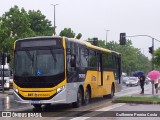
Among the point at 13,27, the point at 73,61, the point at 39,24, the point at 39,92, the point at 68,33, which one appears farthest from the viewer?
the point at 68,33

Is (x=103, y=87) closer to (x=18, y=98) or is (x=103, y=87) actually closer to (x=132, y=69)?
(x=18, y=98)

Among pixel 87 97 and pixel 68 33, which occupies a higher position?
pixel 68 33

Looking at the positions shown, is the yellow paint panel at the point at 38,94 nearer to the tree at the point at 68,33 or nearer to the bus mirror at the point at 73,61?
the bus mirror at the point at 73,61

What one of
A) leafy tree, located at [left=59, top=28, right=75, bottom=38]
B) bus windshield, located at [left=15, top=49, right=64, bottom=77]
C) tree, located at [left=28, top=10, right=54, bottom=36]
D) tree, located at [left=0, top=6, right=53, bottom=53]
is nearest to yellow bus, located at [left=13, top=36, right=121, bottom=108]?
bus windshield, located at [left=15, top=49, right=64, bottom=77]

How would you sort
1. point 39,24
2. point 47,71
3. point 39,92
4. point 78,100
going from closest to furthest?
point 39,92
point 47,71
point 78,100
point 39,24

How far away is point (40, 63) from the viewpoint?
695 inches

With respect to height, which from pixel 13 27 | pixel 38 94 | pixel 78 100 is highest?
pixel 13 27

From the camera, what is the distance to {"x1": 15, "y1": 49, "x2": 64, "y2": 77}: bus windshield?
17.5 meters

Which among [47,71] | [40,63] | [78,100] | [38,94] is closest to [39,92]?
[38,94]

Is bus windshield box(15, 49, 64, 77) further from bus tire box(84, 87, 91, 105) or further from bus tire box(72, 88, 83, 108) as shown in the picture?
bus tire box(84, 87, 91, 105)

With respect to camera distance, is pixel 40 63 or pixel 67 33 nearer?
pixel 40 63

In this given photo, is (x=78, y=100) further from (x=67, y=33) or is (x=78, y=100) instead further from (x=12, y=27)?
(x=67, y=33)

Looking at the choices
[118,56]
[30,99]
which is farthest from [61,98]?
[118,56]

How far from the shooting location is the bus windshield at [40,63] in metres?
17.5
